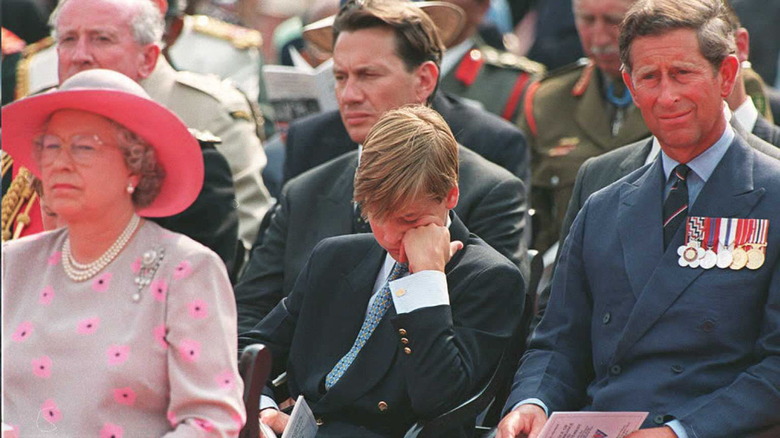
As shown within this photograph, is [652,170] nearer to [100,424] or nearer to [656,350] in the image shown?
[656,350]

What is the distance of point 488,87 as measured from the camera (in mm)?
7492

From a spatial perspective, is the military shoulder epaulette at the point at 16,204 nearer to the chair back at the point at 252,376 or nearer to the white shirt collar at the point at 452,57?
the chair back at the point at 252,376

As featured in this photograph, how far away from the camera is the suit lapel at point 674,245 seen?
12.6 feet

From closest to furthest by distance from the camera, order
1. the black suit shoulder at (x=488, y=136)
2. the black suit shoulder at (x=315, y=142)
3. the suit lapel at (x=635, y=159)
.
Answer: the suit lapel at (x=635, y=159) → the black suit shoulder at (x=488, y=136) → the black suit shoulder at (x=315, y=142)

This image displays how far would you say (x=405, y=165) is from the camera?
3961mm

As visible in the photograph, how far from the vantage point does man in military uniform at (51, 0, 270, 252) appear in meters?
5.75

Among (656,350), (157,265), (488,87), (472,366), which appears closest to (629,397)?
(656,350)

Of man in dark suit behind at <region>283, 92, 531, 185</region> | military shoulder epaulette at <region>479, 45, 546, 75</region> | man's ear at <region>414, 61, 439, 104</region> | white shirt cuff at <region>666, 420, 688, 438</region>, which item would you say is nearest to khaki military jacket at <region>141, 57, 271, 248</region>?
man in dark suit behind at <region>283, 92, 531, 185</region>

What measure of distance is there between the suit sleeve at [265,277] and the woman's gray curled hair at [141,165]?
1315 mm

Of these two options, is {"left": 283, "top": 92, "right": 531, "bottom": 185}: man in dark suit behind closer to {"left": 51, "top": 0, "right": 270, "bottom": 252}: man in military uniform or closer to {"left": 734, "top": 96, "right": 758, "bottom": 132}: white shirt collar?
{"left": 51, "top": 0, "right": 270, "bottom": 252}: man in military uniform

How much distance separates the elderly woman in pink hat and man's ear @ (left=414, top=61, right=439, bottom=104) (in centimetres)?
197

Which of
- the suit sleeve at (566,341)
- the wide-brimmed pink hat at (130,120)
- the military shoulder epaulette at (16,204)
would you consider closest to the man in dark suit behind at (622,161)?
the suit sleeve at (566,341)

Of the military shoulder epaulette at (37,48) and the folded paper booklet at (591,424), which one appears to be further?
the military shoulder epaulette at (37,48)

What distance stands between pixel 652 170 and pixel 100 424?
1868 millimetres
